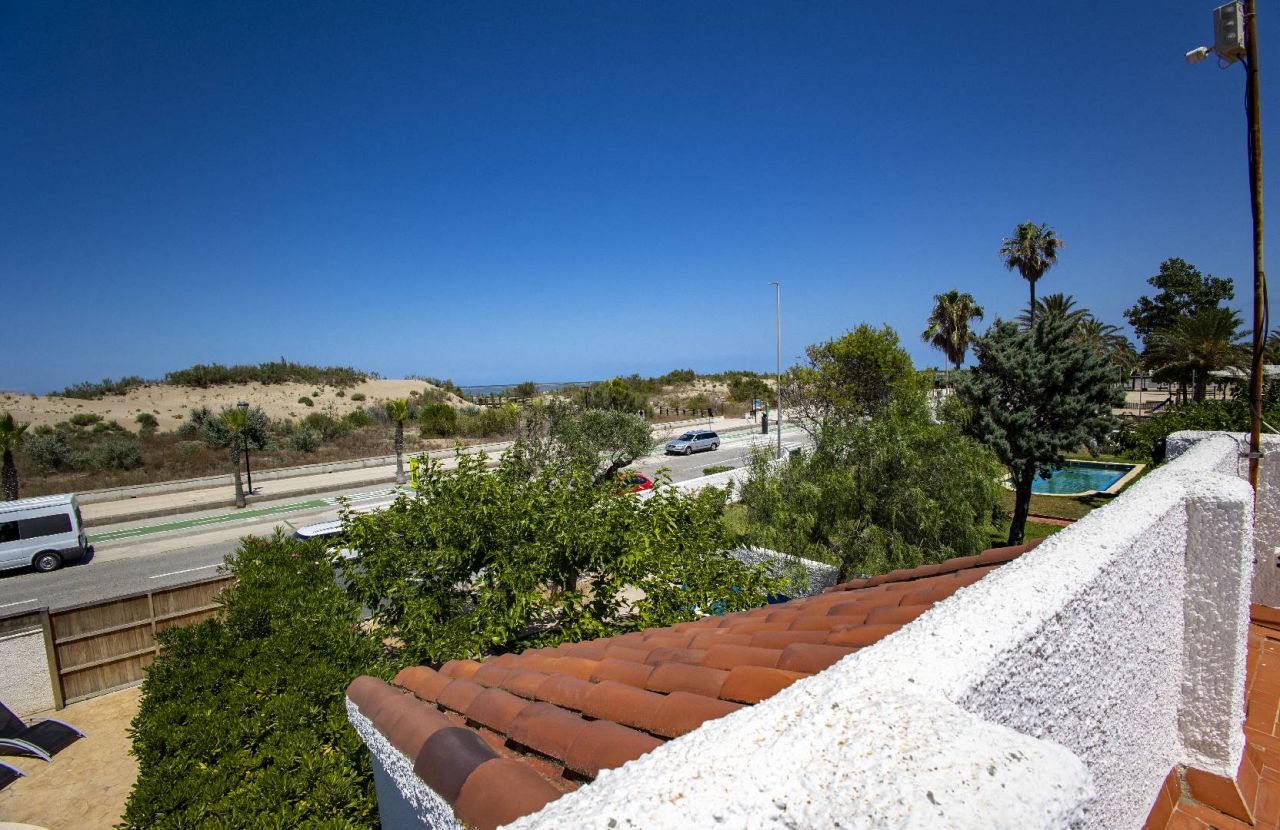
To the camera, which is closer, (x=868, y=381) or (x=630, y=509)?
(x=630, y=509)

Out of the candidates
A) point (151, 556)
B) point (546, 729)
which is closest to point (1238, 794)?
point (546, 729)

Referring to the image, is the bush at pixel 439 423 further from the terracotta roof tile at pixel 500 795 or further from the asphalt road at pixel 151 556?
the terracotta roof tile at pixel 500 795

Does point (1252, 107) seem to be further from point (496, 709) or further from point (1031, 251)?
point (1031, 251)

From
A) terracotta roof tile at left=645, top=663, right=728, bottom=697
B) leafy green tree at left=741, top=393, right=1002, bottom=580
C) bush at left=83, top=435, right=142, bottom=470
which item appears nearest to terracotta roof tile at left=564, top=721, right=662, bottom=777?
terracotta roof tile at left=645, top=663, right=728, bottom=697

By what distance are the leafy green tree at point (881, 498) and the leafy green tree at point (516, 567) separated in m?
4.79

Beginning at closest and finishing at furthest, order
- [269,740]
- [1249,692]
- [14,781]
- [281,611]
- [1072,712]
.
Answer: [1072,712] < [269,740] < [1249,692] < [281,611] < [14,781]

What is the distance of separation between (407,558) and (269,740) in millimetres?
1893

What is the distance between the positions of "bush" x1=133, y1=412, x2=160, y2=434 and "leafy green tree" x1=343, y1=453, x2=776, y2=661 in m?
46.4

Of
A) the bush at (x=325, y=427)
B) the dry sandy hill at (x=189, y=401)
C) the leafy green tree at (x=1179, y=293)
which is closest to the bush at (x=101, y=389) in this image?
the dry sandy hill at (x=189, y=401)

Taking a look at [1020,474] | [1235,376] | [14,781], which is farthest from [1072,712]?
[1235,376]

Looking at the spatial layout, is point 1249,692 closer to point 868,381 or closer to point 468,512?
point 468,512

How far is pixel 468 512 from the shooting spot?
6.14 m

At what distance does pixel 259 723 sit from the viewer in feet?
14.6

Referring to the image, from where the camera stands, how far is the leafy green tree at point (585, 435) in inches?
785
